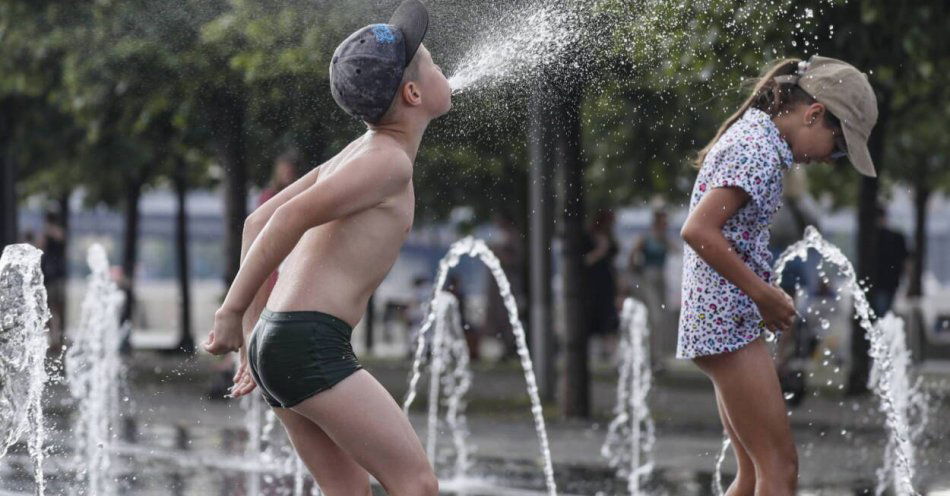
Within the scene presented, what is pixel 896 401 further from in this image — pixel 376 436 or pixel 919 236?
pixel 919 236

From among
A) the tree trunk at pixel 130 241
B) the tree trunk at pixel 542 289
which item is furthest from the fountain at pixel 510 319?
the tree trunk at pixel 130 241

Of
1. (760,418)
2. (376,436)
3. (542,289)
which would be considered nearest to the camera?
(376,436)

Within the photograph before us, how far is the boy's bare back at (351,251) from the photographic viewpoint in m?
3.64

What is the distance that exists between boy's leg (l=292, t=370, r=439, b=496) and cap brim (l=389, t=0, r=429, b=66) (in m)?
0.87

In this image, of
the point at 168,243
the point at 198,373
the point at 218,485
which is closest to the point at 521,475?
the point at 218,485

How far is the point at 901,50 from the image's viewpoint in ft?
32.5

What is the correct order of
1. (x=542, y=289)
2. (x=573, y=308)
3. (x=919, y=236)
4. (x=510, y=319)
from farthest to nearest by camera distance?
(x=919, y=236), (x=542, y=289), (x=573, y=308), (x=510, y=319)

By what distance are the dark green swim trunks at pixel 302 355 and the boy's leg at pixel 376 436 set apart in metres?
0.04

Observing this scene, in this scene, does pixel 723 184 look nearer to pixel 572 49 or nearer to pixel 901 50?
pixel 572 49

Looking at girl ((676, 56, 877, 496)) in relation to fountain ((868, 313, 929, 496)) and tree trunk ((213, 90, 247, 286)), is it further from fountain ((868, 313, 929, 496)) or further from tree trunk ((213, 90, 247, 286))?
tree trunk ((213, 90, 247, 286))

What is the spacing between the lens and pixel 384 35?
148 inches

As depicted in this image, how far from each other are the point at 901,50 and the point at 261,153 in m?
4.60

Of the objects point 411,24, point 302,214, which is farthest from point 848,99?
point 302,214

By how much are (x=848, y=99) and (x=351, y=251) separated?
5.09 ft
